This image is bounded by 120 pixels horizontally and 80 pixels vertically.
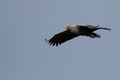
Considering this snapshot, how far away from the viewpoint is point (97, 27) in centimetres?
1688

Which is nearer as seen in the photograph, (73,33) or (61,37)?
(73,33)

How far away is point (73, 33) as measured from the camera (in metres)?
18.7

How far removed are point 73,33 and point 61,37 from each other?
5.04 ft

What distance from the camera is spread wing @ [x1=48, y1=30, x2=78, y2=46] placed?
19.7 metres

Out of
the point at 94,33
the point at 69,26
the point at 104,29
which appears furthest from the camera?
the point at 69,26

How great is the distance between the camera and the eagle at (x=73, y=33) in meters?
17.1

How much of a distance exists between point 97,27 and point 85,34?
71 cm

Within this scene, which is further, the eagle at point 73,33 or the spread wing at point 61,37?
the spread wing at point 61,37

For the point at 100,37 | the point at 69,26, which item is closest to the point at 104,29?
the point at 100,37

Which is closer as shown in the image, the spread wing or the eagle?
the eagle

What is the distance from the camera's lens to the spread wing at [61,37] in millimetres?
19688

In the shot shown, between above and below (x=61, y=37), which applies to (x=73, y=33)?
below

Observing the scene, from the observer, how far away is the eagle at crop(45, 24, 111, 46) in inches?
675

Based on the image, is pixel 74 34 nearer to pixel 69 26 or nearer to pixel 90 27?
pixel 69 26
